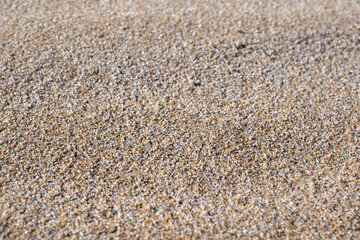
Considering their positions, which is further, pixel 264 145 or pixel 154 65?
pixel 154 65

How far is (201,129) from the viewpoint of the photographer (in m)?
1.70

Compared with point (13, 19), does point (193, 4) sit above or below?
below

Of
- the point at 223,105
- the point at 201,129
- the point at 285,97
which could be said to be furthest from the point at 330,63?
the point at 201,129

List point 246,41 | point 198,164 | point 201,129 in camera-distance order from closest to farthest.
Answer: point 198,164, point 201,129, point 246,41

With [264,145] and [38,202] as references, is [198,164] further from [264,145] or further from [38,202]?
[38,202]

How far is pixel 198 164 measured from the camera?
157 cm

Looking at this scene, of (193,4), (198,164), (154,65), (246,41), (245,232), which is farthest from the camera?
(193,4)

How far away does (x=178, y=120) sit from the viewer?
5.65 ft

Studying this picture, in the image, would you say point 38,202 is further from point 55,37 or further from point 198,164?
point 55,37

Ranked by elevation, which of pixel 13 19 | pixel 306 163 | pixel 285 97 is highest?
pixel 13 19

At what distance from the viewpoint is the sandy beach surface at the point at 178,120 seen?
141 centimetres

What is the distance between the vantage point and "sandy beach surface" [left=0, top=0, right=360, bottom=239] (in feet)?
4.63

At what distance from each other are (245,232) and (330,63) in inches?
44.8

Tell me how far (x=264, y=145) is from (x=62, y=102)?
37.0 inches
